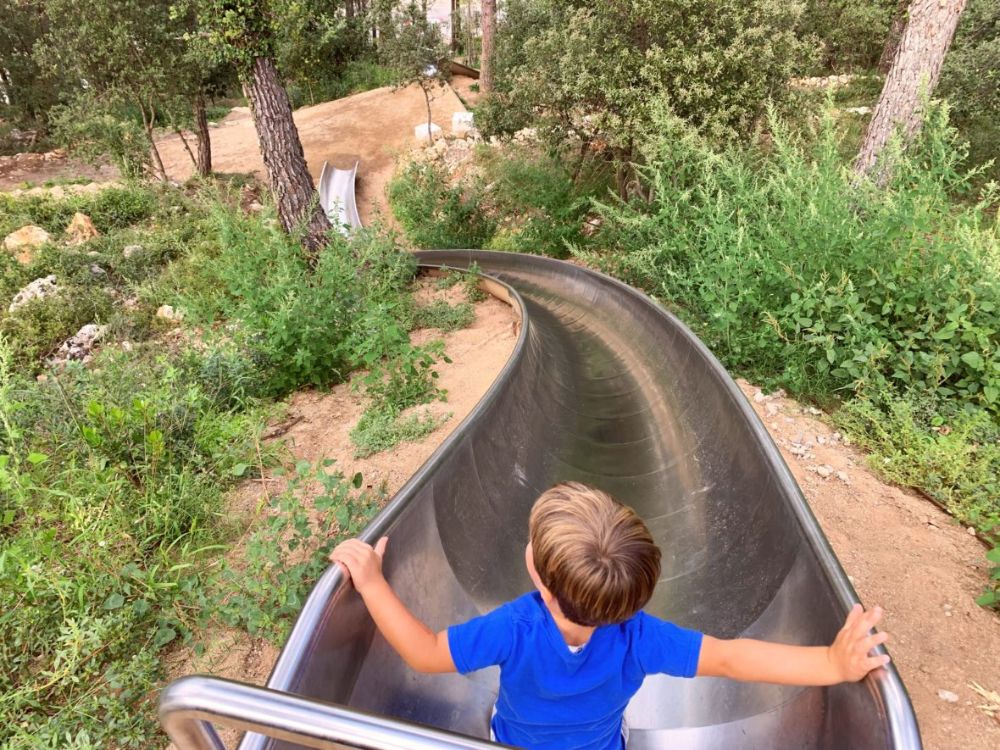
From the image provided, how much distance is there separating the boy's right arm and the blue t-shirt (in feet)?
0.19

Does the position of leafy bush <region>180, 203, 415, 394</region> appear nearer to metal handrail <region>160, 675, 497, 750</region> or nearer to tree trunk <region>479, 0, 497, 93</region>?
metal handrail <region>160, 675, 497, 750</region>

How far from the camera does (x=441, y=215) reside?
13.5 meters

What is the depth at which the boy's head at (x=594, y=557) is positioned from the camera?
1.18 metres

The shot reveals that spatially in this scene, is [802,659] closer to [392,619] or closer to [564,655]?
[564,655]

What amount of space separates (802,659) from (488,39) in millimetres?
20499

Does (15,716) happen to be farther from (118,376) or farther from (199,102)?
(199,102)

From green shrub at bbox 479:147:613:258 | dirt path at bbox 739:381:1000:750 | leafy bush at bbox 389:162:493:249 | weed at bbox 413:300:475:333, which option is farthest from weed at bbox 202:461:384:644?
leafy bush at bbox 389:162:493:249

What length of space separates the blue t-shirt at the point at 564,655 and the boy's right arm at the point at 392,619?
0.06 m

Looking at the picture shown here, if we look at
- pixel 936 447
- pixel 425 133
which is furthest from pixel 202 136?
→ pixel 936 447

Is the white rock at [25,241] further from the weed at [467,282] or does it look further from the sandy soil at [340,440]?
the sandy soil at [340,440]

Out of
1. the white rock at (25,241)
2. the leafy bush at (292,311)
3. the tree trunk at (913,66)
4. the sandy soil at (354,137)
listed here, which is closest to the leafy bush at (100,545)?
the leafy bush at (292,311)

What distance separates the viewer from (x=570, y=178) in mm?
11531

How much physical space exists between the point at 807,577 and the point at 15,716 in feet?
9.87

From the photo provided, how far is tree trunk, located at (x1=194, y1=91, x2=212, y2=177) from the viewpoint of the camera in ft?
52.5
